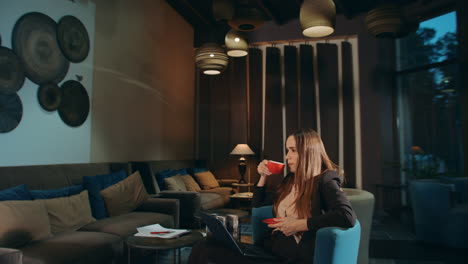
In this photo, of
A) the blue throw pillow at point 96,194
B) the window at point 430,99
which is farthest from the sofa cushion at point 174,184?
the window at point 430,99

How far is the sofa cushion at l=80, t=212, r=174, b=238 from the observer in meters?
2.82

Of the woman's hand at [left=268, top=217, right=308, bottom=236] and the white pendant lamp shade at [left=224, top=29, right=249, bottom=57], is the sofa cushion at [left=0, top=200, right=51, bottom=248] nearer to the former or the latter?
the woman's hand at [left=268, top=217, right=308, bottom=236]

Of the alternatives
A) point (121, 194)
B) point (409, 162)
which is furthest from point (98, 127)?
point (409, 162)

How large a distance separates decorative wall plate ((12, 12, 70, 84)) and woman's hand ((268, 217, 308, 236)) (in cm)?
270

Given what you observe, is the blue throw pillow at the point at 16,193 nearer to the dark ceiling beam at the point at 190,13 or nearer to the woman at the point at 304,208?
the woman at the point at 304,208

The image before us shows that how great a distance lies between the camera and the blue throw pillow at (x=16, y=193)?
2.40m

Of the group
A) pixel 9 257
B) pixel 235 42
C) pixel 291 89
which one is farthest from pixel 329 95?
pixel 9 257

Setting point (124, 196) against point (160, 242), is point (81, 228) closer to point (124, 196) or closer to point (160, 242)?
point (124, 196)

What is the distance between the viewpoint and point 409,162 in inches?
231

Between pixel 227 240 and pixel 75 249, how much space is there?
1.17 metres

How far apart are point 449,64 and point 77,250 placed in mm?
5680

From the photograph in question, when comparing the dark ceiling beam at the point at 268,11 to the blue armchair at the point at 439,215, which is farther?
the dark ceiling beam at the point at 268,11

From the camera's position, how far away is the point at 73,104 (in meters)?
3.65

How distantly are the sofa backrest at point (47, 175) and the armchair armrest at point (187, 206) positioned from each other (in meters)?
0.96
